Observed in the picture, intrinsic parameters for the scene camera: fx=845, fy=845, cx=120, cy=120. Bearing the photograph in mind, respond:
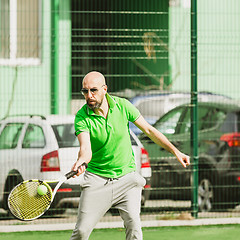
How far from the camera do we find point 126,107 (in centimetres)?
698

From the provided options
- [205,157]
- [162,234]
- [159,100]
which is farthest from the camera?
[159,100]

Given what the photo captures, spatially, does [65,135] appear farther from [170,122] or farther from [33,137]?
[170,122]

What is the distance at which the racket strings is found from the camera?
6531 mm

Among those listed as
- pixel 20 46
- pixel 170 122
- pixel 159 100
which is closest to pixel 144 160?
pixel 170 122

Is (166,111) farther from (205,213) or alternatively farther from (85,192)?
(85,192)

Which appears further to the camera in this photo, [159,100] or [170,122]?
[159,100]

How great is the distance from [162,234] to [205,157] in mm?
1890

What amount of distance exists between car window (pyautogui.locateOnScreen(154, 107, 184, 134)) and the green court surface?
143cm

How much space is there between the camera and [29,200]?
6.59 m

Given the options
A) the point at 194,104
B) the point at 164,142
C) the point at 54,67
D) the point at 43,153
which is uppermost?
the point at 54,67

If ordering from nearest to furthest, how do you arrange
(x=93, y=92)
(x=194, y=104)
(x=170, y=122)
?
(x=93, y=92)
(x=194, y=104)
(x=170, y=122)

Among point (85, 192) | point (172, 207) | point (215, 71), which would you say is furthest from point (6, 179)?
point (85, 192)

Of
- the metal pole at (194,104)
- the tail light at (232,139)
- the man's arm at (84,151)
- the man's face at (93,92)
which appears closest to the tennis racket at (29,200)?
the man's arm at (84,151)

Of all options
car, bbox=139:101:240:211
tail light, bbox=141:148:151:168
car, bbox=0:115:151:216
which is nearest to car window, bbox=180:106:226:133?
car, bbox=139:101:240:211
